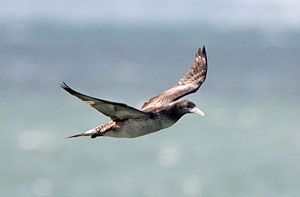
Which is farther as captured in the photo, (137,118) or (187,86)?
(187,86)

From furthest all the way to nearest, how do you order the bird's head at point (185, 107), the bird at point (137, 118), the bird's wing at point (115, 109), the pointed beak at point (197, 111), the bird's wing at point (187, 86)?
the bird's wing at point (187, 86) → the bird's head at point (185, 107) → the pointed beak at point (197, 111) → the bird at point (137, 118) → the bird's wing at point (115, 109)

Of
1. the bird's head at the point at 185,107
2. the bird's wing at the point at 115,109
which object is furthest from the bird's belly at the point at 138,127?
the bird's head at the point at 185,107

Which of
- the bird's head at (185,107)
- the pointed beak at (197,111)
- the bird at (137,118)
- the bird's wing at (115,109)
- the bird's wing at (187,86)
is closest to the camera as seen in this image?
the bird's wing at (115,109)

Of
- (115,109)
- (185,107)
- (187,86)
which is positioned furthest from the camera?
(187,86)

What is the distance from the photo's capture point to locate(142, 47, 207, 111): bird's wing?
2017 cm

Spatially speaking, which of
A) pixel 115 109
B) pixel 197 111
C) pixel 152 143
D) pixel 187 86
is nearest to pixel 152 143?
pixel 152 143

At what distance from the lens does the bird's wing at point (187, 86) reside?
66.2 feet

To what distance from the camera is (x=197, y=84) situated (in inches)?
829

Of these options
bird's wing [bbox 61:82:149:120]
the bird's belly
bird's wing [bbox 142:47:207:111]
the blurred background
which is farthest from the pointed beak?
the blurred background

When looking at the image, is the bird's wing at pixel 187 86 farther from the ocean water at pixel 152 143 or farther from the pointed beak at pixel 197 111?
the ocean water at pixel 152 143

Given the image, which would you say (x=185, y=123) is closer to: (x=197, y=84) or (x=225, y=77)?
(x=225, y=77)

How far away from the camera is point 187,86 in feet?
68.8

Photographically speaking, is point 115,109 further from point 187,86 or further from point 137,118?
point 187,86

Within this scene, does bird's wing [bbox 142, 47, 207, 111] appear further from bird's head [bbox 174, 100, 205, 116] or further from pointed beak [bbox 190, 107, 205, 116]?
pointed beak [bbox 190, 107, 205, 116]
